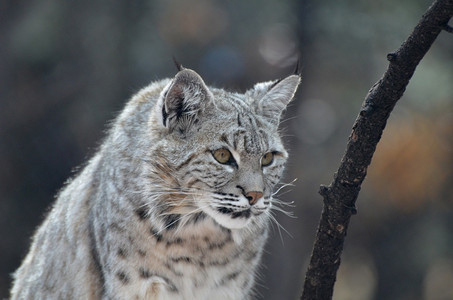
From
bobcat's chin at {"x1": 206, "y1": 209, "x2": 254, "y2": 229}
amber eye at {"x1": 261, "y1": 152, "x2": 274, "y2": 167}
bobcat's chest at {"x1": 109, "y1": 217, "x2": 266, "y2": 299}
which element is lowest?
bobcat's chest at {"x1": 109, "y1": 217, "x2": 266, "y2": 299}

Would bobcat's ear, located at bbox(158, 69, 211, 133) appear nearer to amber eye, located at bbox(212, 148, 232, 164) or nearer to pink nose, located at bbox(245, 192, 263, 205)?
amber eye, located at bbox(212, 148, 232, 164)

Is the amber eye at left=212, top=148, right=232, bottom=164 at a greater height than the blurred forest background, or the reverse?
the blurred forest background

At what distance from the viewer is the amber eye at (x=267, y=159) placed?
563 centimetres

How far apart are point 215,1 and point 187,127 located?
12837 millimetres

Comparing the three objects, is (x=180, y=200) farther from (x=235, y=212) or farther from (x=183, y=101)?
(x=183, y=101)

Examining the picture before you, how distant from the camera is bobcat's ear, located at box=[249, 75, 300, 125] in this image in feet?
19.9

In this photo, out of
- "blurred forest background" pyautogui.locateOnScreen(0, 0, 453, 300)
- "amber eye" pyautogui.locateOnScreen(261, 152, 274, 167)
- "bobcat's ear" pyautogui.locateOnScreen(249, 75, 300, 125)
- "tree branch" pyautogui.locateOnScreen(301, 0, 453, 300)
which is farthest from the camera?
"blurred forest background" pyautogui.locateOnScreen(0, 0, 453, 300)

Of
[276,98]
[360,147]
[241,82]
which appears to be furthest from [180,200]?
[241,82]

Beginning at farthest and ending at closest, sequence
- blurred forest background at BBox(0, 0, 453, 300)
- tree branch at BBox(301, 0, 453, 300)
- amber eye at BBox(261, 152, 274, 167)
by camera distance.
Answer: blurred forest background at BBox(0, 0, 453, 300), amber eye at BBox(261, 152, 274, 167), tree branch at BBox(301, 0, 453, 300)

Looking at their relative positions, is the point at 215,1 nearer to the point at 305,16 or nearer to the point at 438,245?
the point at 305,16

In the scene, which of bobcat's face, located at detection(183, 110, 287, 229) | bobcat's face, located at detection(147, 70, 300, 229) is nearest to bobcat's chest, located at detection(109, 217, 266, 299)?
bobcat's face, located at detection(147, 70, 300, 229)

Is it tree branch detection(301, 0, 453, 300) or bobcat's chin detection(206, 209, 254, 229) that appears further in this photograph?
bobcat's chin detection(206, 209, 254, 229)

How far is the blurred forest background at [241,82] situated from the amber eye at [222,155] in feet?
32.6

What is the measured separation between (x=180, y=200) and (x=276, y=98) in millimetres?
1117
